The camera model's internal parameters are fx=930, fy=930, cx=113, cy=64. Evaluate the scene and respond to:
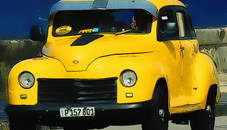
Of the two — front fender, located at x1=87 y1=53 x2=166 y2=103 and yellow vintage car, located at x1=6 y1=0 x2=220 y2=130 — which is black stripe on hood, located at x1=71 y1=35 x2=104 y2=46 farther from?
front fender, located at x1=87 y1=53 x2=166 y2=103

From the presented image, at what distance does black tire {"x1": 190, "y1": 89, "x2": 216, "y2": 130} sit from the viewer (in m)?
13.8

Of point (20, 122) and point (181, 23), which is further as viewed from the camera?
point (181, 23)

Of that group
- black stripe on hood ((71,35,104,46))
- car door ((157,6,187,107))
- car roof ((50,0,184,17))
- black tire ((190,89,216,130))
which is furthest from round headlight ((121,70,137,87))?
black tire ((190,89,216,130))

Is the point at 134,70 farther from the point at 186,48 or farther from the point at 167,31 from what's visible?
the point at 186,48

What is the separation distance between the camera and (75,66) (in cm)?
1123

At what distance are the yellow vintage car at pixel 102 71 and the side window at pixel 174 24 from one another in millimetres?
20

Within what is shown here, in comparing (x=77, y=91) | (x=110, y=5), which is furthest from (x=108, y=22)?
(x=77, y=91)

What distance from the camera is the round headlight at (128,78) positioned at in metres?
11.0

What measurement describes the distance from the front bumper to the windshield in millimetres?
1444

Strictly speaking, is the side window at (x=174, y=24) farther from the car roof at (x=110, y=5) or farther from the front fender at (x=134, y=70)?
the front fender at (x=134, y=70)

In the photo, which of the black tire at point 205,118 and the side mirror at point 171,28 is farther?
the black tire at point 205,118

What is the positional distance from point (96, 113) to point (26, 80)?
1002mm

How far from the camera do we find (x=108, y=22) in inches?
484

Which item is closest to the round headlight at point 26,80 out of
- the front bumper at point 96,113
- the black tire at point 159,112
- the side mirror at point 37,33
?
the front bumper at point 96,113
